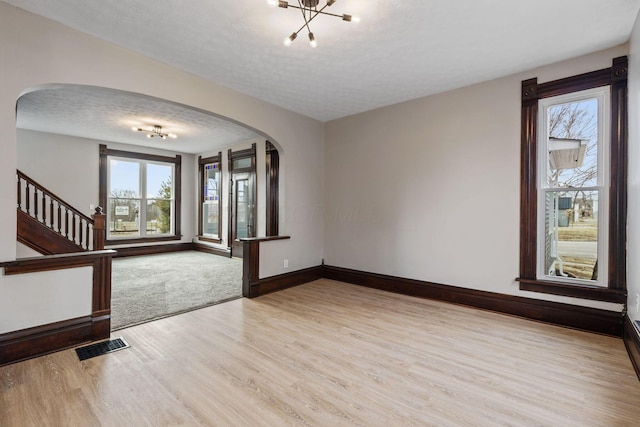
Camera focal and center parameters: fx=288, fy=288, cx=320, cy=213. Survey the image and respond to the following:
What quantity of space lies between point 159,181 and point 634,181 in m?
9.22

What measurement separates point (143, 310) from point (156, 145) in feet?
17.7

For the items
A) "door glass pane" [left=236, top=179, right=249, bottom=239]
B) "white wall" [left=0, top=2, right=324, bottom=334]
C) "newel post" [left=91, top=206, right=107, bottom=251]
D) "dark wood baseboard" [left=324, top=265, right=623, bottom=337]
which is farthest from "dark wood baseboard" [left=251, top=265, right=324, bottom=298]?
"newel post" [left=91, top=206, right=107, bottom=251]

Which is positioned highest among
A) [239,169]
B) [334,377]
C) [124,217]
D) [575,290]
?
[239,169]

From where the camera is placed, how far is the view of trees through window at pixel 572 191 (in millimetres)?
3035

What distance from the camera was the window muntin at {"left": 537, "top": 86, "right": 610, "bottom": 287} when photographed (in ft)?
9.73

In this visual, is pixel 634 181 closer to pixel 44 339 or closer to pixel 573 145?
pixel 573 145

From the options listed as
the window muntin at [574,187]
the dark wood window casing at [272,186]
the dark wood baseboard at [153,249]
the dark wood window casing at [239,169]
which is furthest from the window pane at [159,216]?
the window muntin at [574,187]

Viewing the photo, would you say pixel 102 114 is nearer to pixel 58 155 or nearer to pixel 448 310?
pixel 58 155

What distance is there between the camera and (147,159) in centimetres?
776

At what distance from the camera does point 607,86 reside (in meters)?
2.93

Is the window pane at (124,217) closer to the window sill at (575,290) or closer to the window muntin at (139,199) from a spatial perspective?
the window muntin at (139,199)

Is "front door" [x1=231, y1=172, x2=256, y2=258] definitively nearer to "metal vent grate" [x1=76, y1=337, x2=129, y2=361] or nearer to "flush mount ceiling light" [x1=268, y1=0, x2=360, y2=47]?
"metal vent grate" [x1=76, y1=337, x2=129, y2=361]

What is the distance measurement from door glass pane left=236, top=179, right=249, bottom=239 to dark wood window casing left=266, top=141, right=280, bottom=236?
1.54 metres

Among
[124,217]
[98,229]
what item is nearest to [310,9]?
[98,229]
